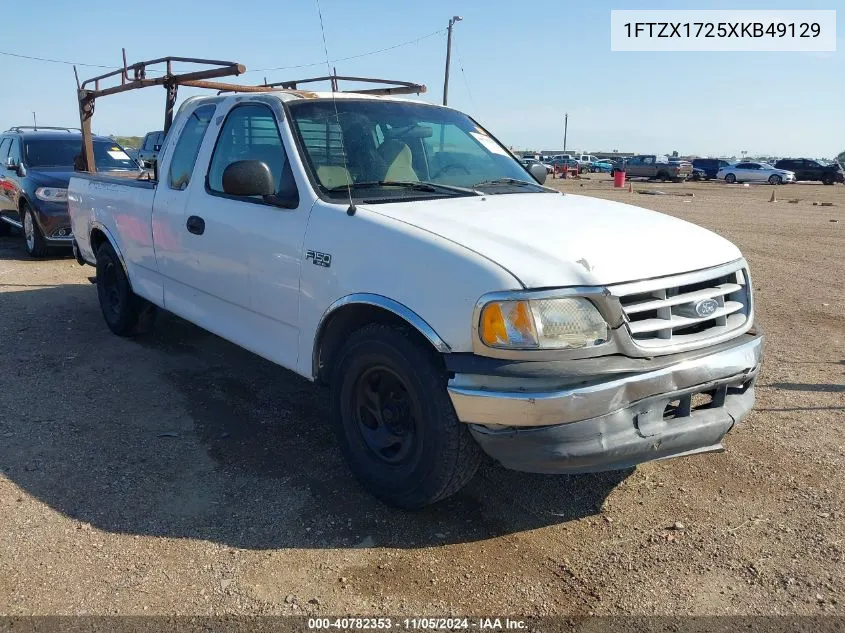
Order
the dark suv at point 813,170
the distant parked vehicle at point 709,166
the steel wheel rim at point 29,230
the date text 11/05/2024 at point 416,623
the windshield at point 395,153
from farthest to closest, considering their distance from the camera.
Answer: the distant parked vehicle at point 709,166 → the dark suv at point 813,170 → the steel wheel rim at point 29,230 → the windshield at point 395,153 → the date text 11/05/2024 at point 416,623

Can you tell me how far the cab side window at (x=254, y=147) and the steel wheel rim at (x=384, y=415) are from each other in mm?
1080

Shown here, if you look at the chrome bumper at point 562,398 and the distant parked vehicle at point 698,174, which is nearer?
the chrome bumper at point 562,398

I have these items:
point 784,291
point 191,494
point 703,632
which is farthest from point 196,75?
point 784,291

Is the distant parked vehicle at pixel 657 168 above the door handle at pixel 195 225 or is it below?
above

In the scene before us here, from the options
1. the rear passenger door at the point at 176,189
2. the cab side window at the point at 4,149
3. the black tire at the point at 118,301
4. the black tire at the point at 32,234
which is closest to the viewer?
the rear passenger door at the point at 176,189

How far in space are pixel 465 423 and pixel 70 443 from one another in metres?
2.54

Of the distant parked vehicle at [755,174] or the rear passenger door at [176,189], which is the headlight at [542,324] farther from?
the distant parked vehicle at [755,174]

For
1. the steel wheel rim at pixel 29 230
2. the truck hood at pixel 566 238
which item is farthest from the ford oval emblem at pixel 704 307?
the steel wheel rim at pixel 29 230

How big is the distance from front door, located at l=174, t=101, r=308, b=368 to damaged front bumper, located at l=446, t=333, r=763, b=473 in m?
1.32

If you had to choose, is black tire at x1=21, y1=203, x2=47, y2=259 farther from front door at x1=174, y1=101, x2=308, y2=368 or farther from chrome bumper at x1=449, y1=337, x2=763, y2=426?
chrome bumper at x1=449, y1=337, x2=763, y2=426

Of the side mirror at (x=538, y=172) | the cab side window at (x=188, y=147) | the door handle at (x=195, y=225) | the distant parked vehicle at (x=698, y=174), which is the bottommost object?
the door handle at (x=195, y=225)

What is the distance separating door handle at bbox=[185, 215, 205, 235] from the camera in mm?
4566

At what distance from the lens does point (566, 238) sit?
3.21 meters

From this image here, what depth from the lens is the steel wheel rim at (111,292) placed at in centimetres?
635
